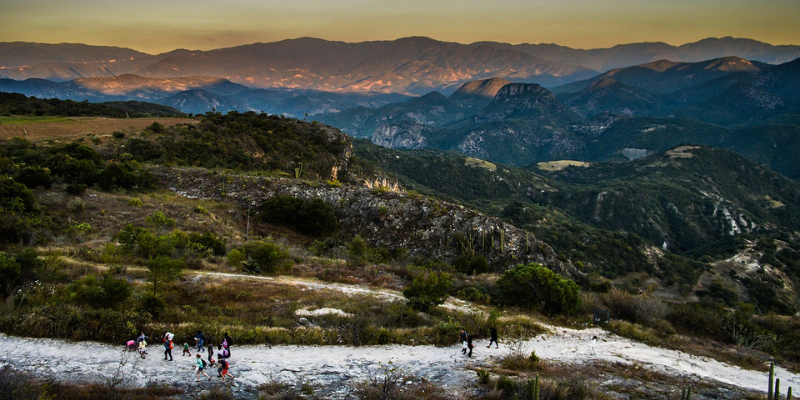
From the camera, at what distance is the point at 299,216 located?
32.3 m

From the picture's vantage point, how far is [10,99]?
244 feet

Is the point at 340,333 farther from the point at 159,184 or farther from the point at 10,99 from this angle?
the point at 10,99

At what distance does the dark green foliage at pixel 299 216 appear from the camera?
32156 mm

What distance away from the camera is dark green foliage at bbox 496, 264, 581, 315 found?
20469 mm


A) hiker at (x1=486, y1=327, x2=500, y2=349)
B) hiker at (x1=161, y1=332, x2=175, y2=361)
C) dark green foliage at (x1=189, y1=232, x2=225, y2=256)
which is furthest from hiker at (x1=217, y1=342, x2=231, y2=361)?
dark green foliage at (x1=189, y1=232, x2=225, y2=256)

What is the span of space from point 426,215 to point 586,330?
56.8ft

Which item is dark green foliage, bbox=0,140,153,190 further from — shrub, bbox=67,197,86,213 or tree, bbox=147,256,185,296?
tree, bbox=147,256,185,296

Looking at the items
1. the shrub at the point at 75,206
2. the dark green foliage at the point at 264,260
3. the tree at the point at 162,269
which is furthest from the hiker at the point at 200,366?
the shrub at the point at 75,206

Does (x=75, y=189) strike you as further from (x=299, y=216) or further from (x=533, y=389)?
(x=533, y=389)

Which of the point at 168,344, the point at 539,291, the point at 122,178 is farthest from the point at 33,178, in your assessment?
the point at 539,291

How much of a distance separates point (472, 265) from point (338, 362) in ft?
56.2

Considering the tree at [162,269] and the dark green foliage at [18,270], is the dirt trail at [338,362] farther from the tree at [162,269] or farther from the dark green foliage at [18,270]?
the dark green foliage at [18,270]

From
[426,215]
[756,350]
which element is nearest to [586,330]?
[756,350]

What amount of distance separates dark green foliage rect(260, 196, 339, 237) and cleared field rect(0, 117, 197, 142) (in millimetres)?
27209
